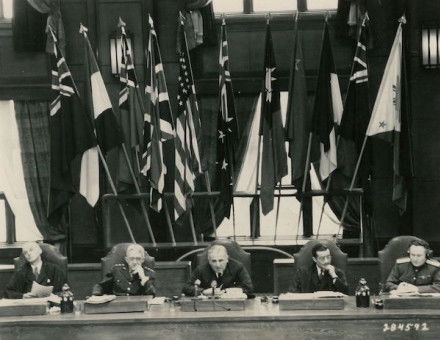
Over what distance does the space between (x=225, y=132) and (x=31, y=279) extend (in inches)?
110

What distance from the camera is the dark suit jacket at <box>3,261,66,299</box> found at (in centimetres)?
697

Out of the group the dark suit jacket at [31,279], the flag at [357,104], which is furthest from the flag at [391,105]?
the dark suit jacket at [31,279]

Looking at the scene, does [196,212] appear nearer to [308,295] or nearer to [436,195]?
[436,195]

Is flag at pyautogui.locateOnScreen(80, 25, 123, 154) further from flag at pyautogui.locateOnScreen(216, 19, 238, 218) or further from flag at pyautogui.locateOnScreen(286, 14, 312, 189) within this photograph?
flag at pyautogui.locateOnScreen(286, 14, 312, 189)

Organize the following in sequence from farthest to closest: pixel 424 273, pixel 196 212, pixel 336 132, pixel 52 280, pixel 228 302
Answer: pixel 196 212, pixel 336 132, pixel 52 280, pixel 424 273, pixel 228 302

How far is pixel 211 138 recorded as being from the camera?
372 inches

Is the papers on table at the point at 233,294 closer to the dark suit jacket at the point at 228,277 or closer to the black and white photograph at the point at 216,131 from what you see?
the dark suit jacket at the point at 228,277

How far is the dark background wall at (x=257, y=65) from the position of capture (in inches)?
370

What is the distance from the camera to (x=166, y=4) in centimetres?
961

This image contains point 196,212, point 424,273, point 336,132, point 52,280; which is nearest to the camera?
point 424,273

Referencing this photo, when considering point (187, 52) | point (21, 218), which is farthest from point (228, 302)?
point (21, 218)

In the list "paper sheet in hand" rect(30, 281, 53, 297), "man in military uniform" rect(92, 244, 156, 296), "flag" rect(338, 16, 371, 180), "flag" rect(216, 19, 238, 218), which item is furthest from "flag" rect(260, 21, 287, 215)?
"paper sheet in hand" rect(30, 281, 53, 297)

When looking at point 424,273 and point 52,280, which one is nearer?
point 424,273

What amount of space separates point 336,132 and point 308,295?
3.19 m
